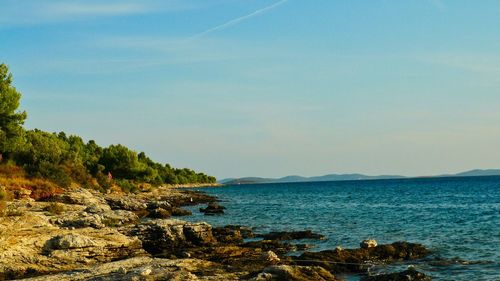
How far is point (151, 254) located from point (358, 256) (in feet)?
37.6

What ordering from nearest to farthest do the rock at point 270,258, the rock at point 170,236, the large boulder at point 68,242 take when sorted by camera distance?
the large boulder at point 68,242
the rock at point 270,258
the rock at point 170,236

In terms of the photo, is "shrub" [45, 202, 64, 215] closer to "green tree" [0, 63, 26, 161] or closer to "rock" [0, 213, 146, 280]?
"rock" [0, 213, 146, 280]

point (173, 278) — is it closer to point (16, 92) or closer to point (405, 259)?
point (405, 259)

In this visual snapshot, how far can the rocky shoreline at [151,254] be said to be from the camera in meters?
19.1

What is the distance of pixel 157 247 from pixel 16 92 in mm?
39612

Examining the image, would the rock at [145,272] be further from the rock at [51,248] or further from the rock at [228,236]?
the rock at [228,236]

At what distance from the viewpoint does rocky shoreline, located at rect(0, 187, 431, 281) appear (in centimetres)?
1912

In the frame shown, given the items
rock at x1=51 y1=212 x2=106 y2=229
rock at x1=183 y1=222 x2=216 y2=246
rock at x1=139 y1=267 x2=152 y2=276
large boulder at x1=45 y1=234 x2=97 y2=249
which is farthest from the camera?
rock at x1=183 y1=222 x2=216 y2=246

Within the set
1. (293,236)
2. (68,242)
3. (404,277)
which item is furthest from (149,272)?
(293,236)

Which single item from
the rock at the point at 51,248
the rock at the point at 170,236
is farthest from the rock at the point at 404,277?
the rock at the point at 51,248

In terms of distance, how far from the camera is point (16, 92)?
188 feet

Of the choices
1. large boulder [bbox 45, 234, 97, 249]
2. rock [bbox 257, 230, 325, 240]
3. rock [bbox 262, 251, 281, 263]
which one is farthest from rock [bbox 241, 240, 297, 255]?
large boulder [bbox 45, 234, 97, 249]

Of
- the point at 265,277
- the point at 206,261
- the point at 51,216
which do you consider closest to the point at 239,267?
the point at 206,261

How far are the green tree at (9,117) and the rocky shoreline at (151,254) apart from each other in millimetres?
24989
